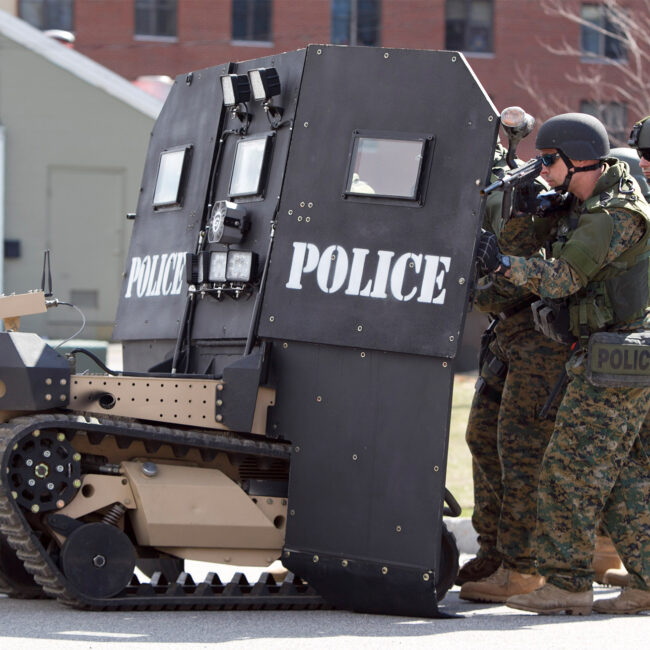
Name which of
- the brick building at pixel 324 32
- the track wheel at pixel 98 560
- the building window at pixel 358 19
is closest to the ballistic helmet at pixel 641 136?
the track wheel at pixel 98 560

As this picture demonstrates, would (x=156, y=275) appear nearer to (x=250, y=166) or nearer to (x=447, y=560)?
(x=250, y=166)

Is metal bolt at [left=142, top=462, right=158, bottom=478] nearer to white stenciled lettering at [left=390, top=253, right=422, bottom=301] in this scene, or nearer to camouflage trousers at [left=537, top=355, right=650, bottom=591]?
white stenciled lettering at [left=390, top=253, right=422, bottom=301]

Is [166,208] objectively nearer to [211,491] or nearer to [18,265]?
[211,491]

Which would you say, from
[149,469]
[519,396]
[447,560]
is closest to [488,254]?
[519,396]

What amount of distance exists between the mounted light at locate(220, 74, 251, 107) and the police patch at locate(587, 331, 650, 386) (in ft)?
7.18

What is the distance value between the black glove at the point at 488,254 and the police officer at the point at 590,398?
21 centimetres

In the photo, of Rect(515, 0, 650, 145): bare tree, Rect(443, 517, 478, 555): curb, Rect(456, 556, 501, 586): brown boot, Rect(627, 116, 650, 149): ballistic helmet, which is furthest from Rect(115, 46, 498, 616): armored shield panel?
Rect(515, 0, 650, 145): bare tree

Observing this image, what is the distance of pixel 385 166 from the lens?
668 cm

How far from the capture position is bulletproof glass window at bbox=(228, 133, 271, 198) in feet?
23.5

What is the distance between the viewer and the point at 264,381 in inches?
265

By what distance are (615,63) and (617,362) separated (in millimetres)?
14983

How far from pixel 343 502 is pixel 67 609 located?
4.59 feet

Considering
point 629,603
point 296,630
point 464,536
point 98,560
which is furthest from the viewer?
point 464,536

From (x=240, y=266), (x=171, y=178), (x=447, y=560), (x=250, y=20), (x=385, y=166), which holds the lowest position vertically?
(x=447, y=560)
